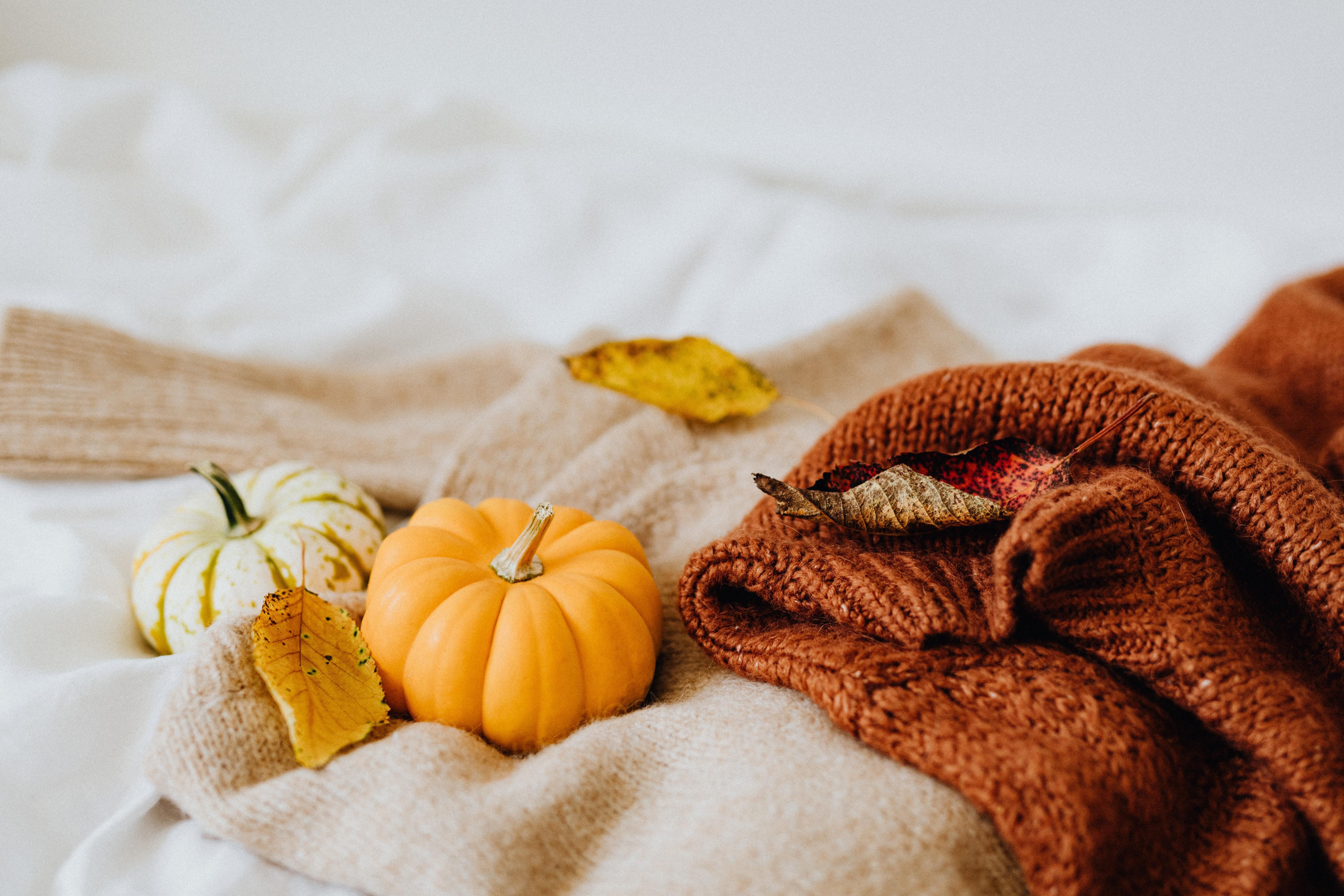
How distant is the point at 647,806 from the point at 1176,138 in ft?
5.35

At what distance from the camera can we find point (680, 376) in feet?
3.15

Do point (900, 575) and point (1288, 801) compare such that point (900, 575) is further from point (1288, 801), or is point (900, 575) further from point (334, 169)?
point (334, 169)

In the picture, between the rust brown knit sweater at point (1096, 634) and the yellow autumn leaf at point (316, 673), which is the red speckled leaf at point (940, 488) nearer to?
the rust brown knit sweater at point (1096, 634)

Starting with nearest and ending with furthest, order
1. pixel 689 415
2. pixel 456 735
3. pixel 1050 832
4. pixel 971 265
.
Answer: pixel 1050 832 < pixel 456 735 < pixel 689 415 < pixel 971 265

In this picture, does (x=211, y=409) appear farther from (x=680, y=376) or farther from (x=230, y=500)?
(x=680, y=376)

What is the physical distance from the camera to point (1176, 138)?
1649 mm

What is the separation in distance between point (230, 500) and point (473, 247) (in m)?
0.82

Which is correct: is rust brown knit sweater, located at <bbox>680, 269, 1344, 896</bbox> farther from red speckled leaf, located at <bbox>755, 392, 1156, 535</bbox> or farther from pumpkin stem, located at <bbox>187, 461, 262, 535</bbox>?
pumpkin stem, located at <bbox>187, 461, 262, 535</bbox>

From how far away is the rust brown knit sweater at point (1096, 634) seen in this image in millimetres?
490

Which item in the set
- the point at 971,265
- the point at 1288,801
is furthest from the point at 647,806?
the point at 971,265

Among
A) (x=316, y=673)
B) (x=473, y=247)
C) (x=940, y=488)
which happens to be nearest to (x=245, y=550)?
(x=316, y=673)

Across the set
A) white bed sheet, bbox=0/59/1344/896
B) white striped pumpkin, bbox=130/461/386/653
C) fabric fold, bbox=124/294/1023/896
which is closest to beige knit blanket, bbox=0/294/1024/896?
fabric fold, bbox=124/294/1023/896

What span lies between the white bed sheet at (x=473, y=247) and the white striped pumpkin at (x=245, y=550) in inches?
18.7

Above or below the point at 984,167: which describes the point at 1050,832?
below
